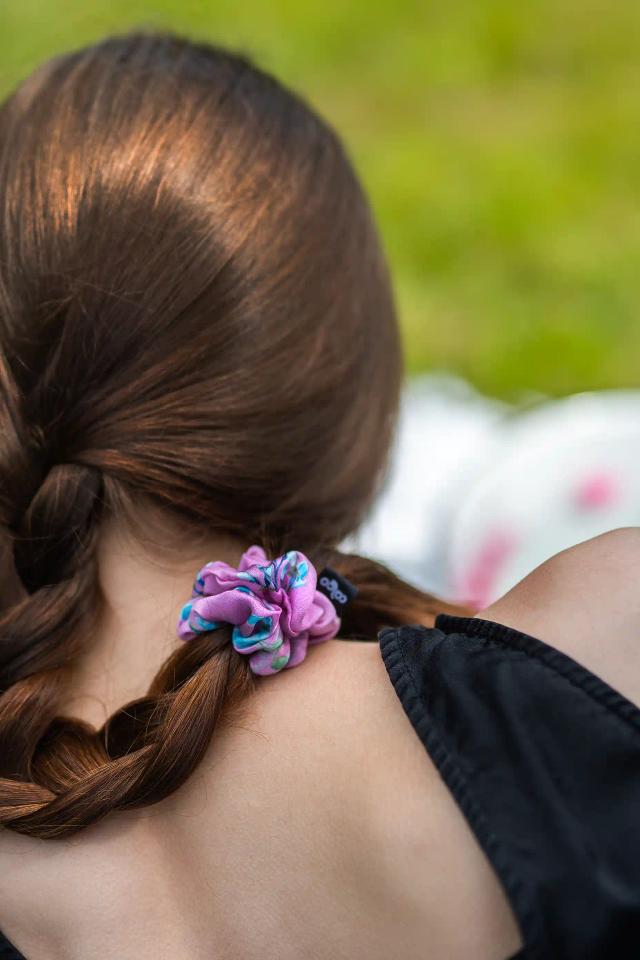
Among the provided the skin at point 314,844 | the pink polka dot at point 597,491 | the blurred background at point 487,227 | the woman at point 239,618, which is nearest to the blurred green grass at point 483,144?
the blurred background at point 487,227

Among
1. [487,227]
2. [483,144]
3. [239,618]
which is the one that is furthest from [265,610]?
[483,144]

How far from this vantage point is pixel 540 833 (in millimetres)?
753

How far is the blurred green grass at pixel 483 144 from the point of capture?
240 centimetres

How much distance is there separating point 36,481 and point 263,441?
0.67 feet

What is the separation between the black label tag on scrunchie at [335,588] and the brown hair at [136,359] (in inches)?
3.8

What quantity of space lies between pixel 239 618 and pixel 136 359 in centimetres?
25

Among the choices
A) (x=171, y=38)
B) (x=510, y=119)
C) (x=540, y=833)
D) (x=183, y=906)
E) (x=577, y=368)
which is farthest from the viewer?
(x=510, y=119)

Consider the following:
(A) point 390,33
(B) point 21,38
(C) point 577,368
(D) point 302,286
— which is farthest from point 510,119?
(D) point 302,286

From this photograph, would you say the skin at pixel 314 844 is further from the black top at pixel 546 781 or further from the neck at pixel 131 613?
the neck at pixel 131 613

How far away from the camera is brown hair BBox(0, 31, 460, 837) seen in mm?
1006

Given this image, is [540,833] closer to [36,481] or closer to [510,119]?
[36,481]

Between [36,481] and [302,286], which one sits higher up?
[302,286]

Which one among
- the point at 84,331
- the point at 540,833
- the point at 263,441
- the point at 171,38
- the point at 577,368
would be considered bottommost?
the point at 577,368

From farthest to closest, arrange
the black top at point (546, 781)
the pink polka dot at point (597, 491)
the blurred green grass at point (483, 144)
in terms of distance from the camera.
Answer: the blurred green grass at point (483, 144), the pink polka dot at point (597, 491), the black top at point (546, 781)
